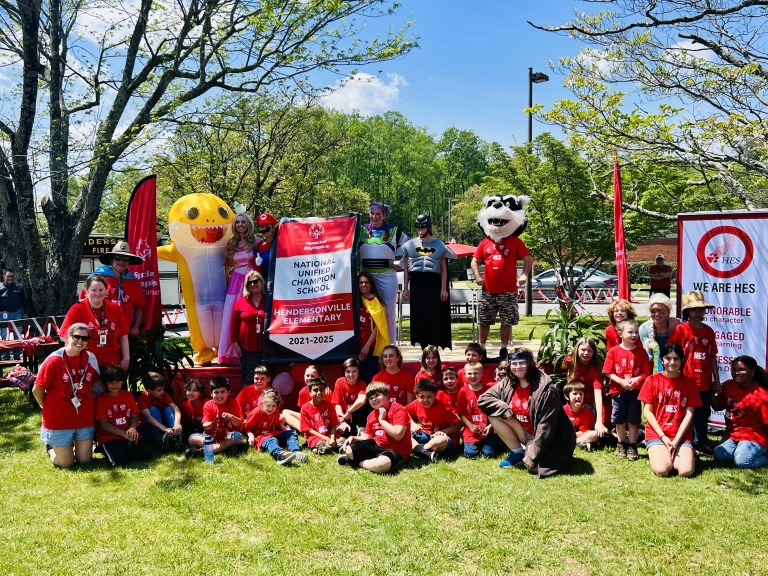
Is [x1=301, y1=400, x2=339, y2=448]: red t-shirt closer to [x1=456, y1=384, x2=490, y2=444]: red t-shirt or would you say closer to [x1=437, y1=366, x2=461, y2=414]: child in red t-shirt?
[x1=437, y1=366, x2=461, y2=414]: child in red t-shirt

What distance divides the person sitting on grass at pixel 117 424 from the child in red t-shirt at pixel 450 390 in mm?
2771

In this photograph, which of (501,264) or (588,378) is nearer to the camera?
(588,378)

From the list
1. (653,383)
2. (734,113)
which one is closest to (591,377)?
(653,383)

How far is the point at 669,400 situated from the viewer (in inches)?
205

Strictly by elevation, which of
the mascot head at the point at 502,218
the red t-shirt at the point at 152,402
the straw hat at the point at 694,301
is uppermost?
the mascot head at the point at 502,218

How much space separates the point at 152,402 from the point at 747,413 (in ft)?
18.0

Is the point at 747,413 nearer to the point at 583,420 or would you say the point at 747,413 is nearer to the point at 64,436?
the point at 583,420

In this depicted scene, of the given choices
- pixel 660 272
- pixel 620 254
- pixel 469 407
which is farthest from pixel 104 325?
pixel 660 272

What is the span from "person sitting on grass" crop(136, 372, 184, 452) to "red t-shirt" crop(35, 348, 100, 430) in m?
0.55

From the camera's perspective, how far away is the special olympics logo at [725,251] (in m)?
Answer: 5.72

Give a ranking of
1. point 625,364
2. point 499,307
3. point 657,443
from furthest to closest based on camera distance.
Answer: point 499,307
point 625,364
point 657,443

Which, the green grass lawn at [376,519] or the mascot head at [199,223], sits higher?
the mascot head at [199,223]

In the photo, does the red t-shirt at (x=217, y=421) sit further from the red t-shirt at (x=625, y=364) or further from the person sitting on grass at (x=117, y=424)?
the red t-shirt at (x=625, y=364)

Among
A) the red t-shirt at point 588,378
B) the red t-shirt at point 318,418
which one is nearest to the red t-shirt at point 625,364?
the red t-shirt at point 588,378
